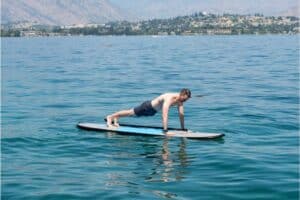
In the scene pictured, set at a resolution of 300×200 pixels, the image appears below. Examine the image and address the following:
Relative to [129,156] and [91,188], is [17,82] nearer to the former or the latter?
[129,156]

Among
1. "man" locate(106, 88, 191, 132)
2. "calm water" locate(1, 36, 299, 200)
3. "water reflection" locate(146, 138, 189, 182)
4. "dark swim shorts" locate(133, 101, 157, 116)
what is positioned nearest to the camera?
"calm water" locate(1, 36, 299, 200)

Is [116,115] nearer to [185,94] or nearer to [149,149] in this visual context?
[185,94]

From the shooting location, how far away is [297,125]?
73.8ft

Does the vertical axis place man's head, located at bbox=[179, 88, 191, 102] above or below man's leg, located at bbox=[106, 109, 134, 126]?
above

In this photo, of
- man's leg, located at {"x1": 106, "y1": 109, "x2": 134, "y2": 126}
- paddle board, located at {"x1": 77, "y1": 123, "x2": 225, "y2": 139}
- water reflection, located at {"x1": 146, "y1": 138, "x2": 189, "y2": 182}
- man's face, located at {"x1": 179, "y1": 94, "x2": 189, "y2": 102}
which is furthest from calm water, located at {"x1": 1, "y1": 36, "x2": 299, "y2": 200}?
man's face, located at {"x1": 179, "y1": 94, "x2": 189, "y2": 102}

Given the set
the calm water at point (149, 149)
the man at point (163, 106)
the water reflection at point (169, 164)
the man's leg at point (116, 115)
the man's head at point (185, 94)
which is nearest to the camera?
the calm water at point (149, 149)

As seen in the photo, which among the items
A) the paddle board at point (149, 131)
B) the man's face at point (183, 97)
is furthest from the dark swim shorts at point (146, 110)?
the man's face at point (183, 97)

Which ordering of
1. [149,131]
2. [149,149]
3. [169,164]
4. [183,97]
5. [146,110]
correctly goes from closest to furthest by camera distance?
[169,164], [149,149], [183,97], [149,131], [146,110]

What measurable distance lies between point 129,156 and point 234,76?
2863 cm

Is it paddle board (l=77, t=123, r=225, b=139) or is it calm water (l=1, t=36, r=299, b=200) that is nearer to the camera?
calm water (l=1, t=36, r=299, b=200)

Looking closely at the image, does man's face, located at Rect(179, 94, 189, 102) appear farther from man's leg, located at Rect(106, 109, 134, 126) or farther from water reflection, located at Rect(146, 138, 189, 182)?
man's leg, located at Rect(106, 109, 134, 126)

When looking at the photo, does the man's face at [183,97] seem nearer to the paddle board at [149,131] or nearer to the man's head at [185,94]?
the man's head at [185,94]

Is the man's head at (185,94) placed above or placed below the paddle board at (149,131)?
above

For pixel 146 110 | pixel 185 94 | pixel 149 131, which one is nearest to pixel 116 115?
pixel 146 110
